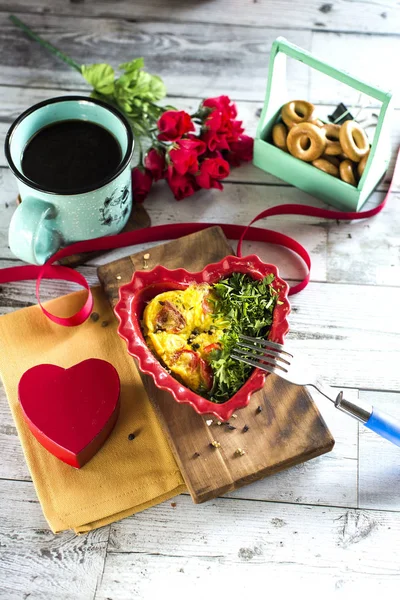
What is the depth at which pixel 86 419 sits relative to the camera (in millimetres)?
1024

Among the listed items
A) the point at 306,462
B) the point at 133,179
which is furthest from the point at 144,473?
the point at 133,179

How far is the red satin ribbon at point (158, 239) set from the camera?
1.18 meters

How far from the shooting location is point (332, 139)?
1258 millimetres

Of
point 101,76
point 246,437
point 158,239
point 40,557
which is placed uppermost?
point 101,76

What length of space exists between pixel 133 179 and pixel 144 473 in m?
0.50

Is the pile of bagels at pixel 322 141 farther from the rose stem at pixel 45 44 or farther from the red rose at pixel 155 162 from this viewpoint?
the rose stem at pixel 45 44

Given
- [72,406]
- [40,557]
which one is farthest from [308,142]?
[40,557]

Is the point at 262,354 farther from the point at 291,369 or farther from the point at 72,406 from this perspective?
the point at 72,406

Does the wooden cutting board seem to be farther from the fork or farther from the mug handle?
the mug handle

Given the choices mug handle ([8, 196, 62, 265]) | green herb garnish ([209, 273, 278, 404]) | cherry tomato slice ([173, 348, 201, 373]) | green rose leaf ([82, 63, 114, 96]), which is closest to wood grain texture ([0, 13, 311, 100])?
green rose leaf ([82, 63, 114, 96])

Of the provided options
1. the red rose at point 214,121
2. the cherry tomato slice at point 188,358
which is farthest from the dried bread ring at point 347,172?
the cherry tomato slice at point 188,358

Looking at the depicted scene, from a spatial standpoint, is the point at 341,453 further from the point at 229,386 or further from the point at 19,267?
the point at 19,267

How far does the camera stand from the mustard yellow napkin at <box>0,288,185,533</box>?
102 cm

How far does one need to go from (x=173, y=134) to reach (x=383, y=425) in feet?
1.87
